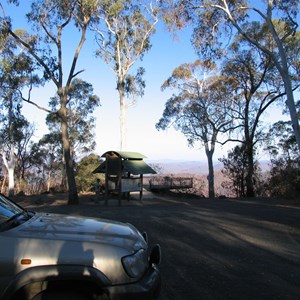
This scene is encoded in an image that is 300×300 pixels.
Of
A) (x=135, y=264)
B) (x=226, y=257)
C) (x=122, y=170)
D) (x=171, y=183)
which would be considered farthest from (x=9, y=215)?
(x=171, y=183)

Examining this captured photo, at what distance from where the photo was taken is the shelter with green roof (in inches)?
807

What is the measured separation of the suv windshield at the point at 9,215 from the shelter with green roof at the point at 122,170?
Answer: 15762 millimetres

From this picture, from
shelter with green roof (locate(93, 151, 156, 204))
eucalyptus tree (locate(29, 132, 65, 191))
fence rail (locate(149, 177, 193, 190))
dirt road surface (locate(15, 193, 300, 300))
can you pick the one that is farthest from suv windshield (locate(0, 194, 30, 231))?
eucalyptus tree (locate(29, 132, 65, 191))

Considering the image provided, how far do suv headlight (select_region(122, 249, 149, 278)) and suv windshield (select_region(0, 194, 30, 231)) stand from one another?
1052 mm

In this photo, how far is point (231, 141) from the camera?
3372 centimetres

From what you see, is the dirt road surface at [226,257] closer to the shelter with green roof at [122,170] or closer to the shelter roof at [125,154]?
the shelter with green roof at [122,170]

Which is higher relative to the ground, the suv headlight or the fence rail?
the fence rail

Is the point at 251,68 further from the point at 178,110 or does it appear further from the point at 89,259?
the point at 89,259

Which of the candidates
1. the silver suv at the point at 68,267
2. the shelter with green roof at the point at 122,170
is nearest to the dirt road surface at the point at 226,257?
the silver suv at the point at 68,267

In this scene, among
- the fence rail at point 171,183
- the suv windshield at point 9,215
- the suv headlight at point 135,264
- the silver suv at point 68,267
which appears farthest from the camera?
the fence rail at point 171,183

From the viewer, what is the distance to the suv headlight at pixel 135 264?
10.2ft

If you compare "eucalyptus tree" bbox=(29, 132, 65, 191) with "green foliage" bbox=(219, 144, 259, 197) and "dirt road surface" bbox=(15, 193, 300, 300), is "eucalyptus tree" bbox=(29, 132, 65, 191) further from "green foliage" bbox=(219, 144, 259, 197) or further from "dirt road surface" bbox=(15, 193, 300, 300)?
"dirt road surface" bbox=(15, 193, 300, 300)

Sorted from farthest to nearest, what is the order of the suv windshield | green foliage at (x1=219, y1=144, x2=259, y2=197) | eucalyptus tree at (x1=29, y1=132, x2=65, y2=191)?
eucalyptus tree at (x1=29, y1=132, x2=65, y2=191), green foliage at (x1=219, y1=144, x2=259, y2=197), the suv windshield

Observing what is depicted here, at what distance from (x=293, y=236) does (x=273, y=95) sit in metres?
24.7
